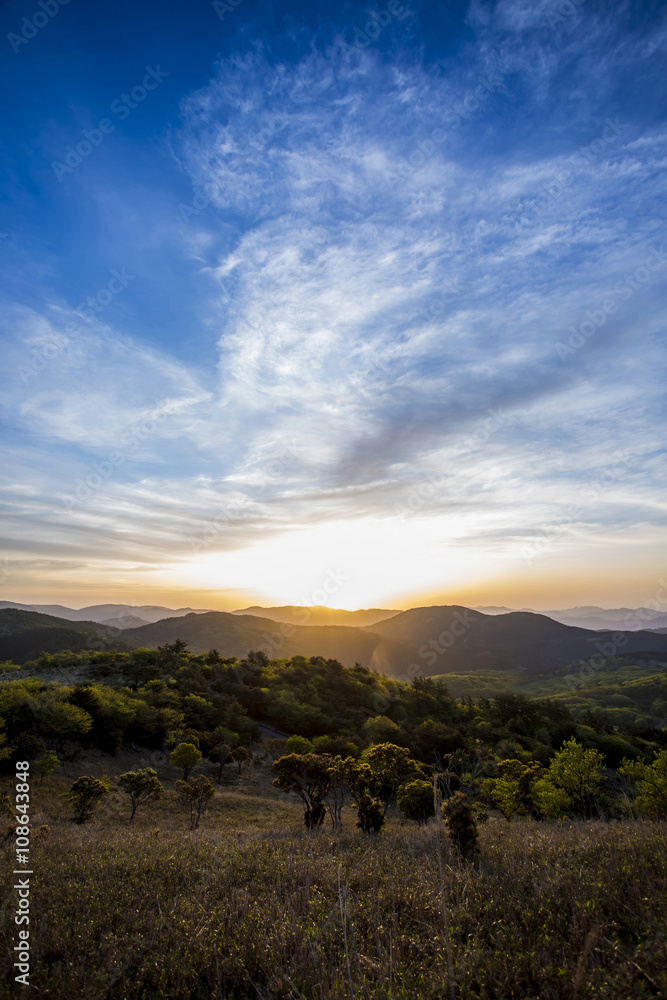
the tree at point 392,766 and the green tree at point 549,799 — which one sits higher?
the tree at point 392,766

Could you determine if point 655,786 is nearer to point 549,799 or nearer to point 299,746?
point 549,799

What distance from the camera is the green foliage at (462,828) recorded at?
33.4 feet

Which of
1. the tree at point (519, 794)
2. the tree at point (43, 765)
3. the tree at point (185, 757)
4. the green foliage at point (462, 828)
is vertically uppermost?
the green foliage at point (462, 828)

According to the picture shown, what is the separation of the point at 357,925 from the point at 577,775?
121 feet

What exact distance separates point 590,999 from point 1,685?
196ft

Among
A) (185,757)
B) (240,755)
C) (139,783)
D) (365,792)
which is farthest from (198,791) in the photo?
(240,755)

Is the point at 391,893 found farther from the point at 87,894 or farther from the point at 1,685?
the point at 1,685

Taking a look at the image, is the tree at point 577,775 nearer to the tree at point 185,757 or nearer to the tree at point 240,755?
the tree at point 240,755

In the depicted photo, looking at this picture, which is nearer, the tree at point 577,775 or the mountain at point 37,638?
the tree at point 577,775

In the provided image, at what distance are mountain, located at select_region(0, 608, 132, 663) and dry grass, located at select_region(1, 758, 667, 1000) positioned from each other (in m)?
129

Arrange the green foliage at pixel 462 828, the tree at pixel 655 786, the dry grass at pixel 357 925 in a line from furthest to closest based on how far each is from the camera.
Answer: the tree at pixel 655 786
the green foliage at pixel 462 828
the dry grass at pixel 357 925

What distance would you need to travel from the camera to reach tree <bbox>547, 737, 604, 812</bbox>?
104 ft

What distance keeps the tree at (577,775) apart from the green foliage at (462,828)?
90.9 ft

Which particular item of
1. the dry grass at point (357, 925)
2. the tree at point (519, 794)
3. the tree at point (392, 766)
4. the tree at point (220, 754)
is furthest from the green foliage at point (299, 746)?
the dry grass at point (357, 925)
